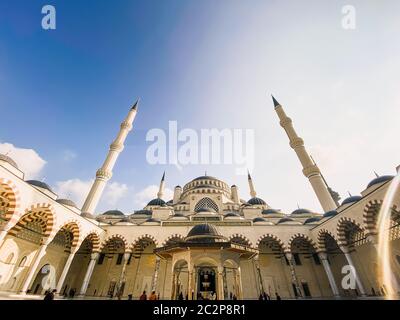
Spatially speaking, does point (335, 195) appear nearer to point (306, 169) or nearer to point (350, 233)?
point (306, 169)

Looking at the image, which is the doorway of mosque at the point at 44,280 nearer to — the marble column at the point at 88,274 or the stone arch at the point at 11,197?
the marble column at the point at 88,274

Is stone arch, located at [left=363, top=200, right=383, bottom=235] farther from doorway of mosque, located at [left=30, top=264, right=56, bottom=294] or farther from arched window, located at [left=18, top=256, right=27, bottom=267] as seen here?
arched window, located at [left=18, top=256, right=27, bottom=267]

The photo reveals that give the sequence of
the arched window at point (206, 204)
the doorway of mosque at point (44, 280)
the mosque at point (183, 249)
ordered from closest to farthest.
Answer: the mosque at point (183, 249) → the doorway of mosque at point (44, 280) → the arched window at point (206, 204)

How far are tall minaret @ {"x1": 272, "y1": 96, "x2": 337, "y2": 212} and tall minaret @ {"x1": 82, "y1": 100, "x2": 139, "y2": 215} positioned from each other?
2024 cm

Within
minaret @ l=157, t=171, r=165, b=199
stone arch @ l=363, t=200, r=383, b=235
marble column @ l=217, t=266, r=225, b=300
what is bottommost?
marble column @ l=217, t=266, r=225, b=300

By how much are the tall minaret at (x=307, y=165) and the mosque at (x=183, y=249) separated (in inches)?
4.9

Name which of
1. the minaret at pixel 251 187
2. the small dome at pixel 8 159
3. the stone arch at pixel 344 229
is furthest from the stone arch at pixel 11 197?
the minaret at pixel 251 187

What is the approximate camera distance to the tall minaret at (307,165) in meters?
19.2

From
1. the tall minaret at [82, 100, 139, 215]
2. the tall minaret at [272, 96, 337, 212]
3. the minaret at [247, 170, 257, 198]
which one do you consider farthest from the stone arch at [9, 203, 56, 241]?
the minaret at [247, 170, 257, 198]

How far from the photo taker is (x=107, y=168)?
21.9m

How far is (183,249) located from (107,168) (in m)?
16.7

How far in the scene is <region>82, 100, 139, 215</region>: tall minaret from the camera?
19156mm

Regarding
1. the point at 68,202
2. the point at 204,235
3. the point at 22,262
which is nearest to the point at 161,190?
the point at 68,202

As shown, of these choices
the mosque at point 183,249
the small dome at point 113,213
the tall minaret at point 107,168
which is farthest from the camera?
the small dome at point 113,213
